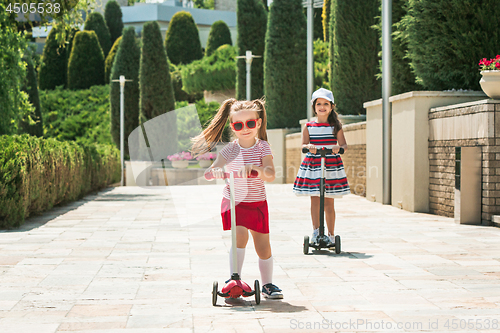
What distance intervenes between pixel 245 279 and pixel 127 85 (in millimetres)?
31796

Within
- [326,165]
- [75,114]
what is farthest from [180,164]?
[326,165]

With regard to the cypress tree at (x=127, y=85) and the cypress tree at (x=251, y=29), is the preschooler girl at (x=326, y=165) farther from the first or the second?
the cypress tree at (x=127, y=85)

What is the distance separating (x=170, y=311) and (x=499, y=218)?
566 centimetres

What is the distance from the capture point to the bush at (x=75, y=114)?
41.4 metres

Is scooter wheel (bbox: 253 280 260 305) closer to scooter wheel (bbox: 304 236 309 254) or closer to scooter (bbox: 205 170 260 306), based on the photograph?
→ scooter (bbox: 205 170 260 306)

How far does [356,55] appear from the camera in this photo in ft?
58.1

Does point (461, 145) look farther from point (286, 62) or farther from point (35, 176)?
point (286, 62)

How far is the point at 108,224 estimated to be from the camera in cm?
903

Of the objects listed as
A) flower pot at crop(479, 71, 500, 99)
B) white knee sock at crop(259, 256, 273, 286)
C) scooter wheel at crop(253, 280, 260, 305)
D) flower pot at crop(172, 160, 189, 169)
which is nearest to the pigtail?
white knee sock at crop(259, 256, 273, 286)

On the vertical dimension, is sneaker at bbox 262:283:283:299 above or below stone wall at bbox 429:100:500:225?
below

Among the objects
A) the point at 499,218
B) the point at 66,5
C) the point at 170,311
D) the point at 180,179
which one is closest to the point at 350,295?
the point at 170,311

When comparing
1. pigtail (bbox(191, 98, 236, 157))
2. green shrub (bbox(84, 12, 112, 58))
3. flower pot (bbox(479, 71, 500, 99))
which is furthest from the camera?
green shrub (bbox(84, 12, 112, 58))

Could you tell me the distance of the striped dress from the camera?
634 cm

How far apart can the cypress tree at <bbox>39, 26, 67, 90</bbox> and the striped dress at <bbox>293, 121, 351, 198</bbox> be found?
138 ft
